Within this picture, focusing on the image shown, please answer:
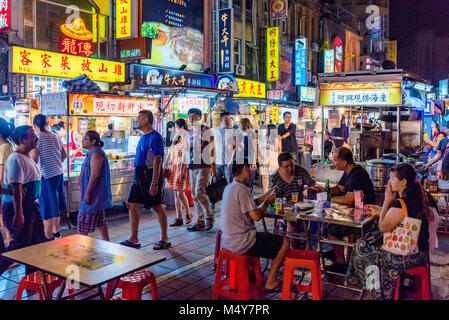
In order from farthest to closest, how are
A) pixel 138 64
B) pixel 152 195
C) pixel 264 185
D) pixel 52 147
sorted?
pixel 138 64 → pixel 264 185 → pixel 52 147 → pixel 152 195

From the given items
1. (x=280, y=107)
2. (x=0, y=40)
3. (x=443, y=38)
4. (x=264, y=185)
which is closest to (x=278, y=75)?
(x=280, y=107)

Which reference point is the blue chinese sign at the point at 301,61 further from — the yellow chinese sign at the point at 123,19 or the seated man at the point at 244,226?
the seated man at the point at 244,226

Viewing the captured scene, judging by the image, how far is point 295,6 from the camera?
78.4ft

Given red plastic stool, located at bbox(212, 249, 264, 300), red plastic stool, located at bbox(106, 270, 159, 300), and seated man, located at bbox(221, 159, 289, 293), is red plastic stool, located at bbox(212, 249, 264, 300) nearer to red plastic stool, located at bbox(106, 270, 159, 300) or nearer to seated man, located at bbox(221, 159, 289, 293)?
seated man, located at bbox(221, 159, 289, 293)

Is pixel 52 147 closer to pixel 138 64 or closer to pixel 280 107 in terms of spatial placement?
pixel 138 64

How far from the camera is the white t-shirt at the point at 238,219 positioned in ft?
15.0

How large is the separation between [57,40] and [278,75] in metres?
11.1

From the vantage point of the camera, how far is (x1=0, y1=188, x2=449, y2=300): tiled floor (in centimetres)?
494

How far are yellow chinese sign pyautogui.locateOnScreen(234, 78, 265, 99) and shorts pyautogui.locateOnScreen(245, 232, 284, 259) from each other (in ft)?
43.7

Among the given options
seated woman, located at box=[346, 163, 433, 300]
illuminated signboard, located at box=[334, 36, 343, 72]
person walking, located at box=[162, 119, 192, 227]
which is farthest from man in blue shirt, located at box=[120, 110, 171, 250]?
illuminated signboard, located at box=[334, 36, 343, 72]

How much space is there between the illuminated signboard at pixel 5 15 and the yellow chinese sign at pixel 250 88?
939cm

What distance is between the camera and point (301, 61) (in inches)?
905

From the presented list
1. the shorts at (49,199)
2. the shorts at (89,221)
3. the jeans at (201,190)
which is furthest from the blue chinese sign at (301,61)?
the shorts at (89,221)
